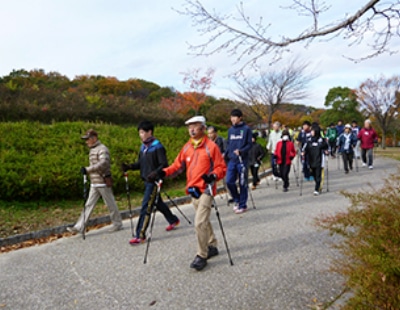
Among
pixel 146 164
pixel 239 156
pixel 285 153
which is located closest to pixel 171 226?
pixel 146 164

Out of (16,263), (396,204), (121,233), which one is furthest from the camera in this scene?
(121,233)

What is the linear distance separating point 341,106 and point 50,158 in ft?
140

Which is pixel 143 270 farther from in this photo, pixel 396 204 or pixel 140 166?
pixel 396 204

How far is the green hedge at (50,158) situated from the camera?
7.54 m

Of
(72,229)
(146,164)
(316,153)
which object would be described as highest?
(146,164)

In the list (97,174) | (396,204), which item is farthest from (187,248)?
(396,204)

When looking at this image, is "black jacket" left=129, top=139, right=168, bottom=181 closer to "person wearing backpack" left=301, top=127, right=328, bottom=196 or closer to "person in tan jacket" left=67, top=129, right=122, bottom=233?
"person in tan jacket" left=67, top=129, right=122, bottom=233

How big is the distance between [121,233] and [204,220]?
2529mm

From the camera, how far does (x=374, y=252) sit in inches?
102

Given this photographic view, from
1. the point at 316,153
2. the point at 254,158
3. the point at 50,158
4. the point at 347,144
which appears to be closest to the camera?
the point at 50,158

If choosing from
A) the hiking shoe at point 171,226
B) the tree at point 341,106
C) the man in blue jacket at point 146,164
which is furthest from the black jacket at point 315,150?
the tree at point 341,106

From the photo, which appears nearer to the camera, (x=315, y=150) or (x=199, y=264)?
(x=199, y=264)

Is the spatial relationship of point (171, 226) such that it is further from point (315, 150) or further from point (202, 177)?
point (315, 150)

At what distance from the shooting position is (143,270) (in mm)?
4473
